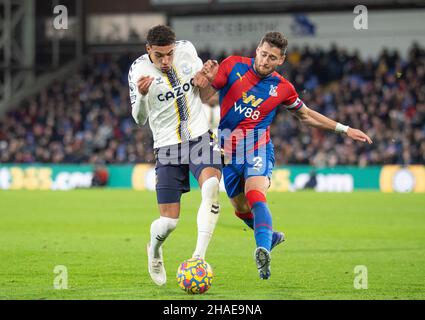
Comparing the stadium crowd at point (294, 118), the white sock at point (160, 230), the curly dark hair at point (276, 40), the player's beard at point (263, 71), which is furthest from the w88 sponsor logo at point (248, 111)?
the stadium crowd at point (294, 118)

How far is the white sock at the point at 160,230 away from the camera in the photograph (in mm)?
8133

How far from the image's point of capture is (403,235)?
14.0m

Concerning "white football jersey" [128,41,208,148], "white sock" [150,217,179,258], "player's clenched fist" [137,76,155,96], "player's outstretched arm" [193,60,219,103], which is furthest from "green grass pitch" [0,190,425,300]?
"player's outstretched arm" [193,60,219,103]

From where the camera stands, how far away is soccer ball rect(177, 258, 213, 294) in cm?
754

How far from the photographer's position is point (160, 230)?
8.16 m

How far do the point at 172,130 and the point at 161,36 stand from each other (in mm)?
940

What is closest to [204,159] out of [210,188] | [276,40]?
[210,188]

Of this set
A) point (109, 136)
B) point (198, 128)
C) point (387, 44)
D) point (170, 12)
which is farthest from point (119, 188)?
point (198, 128)

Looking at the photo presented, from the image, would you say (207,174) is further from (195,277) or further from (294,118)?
(294,118)

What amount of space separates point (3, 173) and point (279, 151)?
10047 millimetres

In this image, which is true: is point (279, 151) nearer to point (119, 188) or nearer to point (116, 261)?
point (119, 188)

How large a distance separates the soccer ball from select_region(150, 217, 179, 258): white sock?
1.99 feet

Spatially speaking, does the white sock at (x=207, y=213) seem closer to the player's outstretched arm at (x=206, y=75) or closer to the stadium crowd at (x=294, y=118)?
the player's outstretched arm at (x=206, y=75)

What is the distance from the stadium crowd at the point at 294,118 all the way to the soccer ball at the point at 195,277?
62.1 ft
